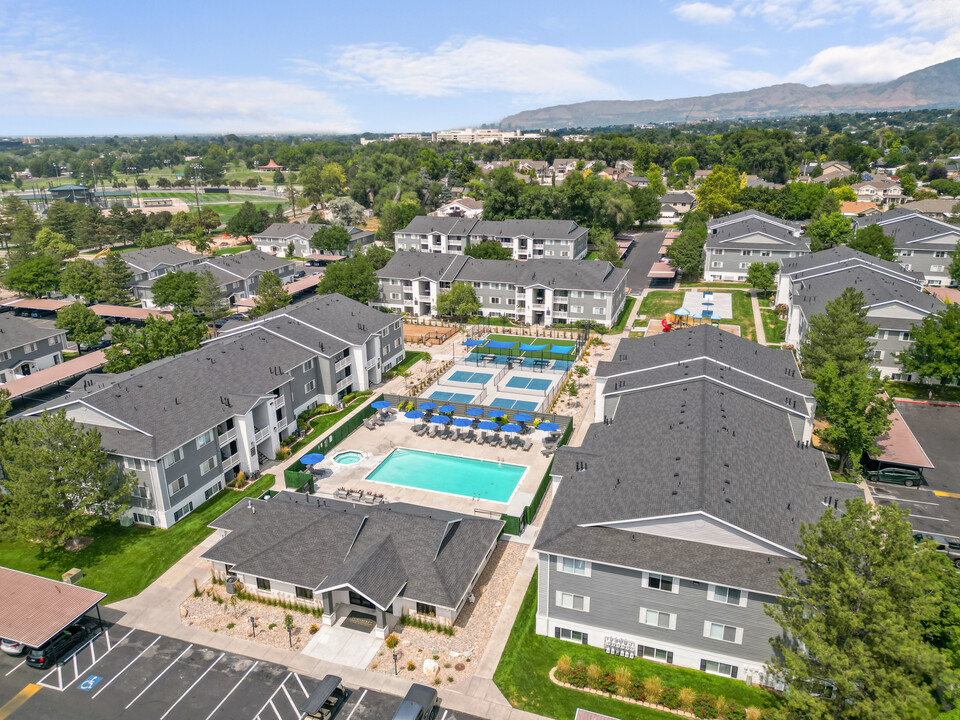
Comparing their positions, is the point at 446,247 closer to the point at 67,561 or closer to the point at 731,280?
the point at 731,280

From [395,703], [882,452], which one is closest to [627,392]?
[882,452]

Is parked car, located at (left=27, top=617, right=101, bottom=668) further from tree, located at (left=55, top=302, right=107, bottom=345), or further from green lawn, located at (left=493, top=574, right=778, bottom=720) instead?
tree, located at (left=55, top=302, right=107, bottom=345)

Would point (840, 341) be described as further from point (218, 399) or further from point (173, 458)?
point (173, 458)

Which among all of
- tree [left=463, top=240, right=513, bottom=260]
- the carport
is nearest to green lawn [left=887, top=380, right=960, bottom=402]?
tree [left=463, top=240, right=513, bottom=260]

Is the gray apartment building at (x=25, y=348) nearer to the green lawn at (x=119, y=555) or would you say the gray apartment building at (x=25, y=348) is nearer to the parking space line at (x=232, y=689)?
the green lawn at (x=119, y=555)

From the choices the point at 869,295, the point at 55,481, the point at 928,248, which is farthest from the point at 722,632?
the point at 928,248

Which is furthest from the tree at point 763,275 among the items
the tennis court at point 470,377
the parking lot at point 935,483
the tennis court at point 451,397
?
the tennis court at point 451,397
